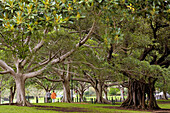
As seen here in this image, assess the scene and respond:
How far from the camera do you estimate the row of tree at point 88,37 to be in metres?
6.66

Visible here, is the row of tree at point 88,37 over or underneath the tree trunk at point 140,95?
over

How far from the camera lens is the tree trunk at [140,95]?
800 inches

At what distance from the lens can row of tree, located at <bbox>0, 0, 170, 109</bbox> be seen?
21.9ft

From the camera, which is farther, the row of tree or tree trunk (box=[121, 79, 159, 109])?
tree trunk (box=[121, 79, 159, 109])

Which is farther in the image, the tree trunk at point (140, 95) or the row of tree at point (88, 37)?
the tree trunk at point (140, 95)

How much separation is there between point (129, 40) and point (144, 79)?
504 cm

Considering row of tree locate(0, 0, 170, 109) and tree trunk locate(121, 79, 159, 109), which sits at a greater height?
row of tree locate(0, 0, 170, 109)

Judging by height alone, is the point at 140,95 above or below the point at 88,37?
below

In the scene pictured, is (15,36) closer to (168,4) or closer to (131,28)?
(168,4)

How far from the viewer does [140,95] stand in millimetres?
20578

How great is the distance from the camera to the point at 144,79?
18.5 metres

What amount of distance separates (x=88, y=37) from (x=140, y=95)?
10.5 metres

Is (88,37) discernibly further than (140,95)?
No

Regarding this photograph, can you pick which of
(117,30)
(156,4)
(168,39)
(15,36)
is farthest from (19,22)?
(168,39)
